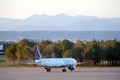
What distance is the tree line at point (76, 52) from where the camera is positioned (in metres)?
73.0

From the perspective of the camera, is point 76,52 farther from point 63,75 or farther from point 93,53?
point 63,75

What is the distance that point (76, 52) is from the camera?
74750 mm

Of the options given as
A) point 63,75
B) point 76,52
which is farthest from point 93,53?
point 63,75

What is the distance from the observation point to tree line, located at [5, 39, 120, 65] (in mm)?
73000

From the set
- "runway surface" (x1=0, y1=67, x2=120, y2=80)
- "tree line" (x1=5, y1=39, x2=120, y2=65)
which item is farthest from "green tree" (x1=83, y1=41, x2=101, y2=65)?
"runway surface" (x1=0, y1=67, x2=120, y2=80)

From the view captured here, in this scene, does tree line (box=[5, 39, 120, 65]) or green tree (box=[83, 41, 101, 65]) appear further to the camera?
tree line (box=[5, 39, 120, 65])

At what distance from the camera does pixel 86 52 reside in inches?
2857

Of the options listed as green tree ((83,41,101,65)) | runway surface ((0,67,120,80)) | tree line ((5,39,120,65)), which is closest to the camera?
runway surface ((0,67,120,80))

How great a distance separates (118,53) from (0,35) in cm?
8264

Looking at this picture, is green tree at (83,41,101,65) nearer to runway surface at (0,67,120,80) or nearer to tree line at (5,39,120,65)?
tree line at (5,39,120,65)

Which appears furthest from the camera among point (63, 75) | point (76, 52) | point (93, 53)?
point (76, 52)

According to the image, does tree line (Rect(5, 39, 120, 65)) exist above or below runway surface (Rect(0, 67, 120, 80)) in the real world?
above

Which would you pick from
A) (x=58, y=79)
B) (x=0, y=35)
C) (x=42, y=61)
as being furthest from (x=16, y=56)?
(x=0, y=35)

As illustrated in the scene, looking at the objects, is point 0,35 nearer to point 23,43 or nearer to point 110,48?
point 23,43
